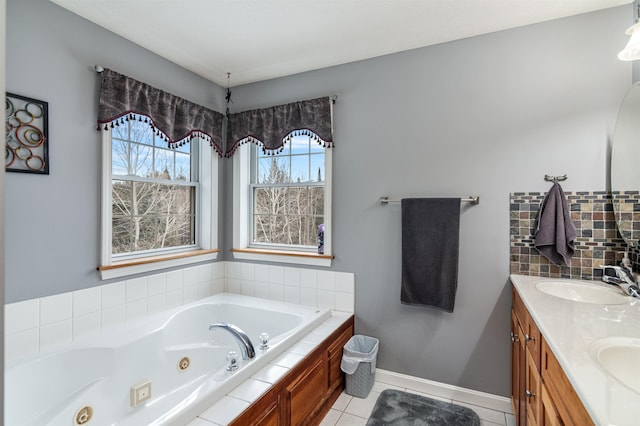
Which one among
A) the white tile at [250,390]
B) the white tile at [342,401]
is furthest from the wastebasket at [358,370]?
the white tile at [250,390]

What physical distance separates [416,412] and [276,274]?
1.49 m

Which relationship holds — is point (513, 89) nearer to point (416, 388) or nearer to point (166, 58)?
point (416, 388)

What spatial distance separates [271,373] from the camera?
1688 millimetres

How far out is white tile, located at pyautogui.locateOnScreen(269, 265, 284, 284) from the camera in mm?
2855

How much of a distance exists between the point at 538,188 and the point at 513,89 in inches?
26.4

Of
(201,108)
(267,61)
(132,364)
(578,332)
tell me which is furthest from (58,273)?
(578,332)

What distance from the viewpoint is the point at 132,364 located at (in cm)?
199

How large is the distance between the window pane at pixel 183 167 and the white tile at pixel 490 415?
2.79 m

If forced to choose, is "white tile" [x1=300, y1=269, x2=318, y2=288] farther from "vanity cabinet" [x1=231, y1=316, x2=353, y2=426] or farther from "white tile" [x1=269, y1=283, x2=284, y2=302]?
"vanity cabinet" [x1=231, y1=316, x2=353, y2=426]

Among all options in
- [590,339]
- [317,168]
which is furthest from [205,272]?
[590,339]

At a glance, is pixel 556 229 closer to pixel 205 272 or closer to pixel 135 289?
pixel 205 272

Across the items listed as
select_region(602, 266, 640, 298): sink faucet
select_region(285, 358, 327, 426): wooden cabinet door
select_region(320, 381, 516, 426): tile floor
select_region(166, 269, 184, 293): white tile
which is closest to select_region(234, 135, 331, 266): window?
select_region(166, 269, 184, 293): white tile

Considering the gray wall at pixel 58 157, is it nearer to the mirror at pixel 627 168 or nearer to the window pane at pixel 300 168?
the window pane at pixel 300 168

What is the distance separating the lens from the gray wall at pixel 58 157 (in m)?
1.72
